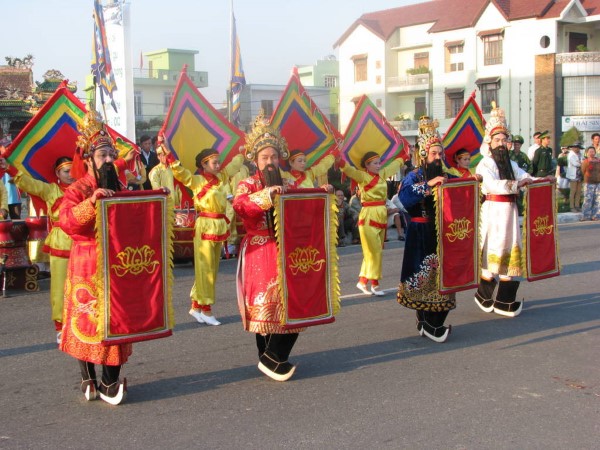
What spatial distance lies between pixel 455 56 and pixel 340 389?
4089 cm

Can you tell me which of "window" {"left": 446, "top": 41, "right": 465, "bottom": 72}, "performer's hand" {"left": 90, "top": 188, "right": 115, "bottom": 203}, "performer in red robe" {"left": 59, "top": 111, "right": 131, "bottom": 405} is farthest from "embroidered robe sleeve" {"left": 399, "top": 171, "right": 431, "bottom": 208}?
"window" {"left": 446, "top": 41, "right": 465, "bottom": 72}

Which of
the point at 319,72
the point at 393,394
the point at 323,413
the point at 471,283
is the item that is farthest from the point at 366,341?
the point at 319,72

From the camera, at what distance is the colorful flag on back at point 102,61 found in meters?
13.8

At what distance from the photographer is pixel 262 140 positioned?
5.36m

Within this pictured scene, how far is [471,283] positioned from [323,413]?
8.12 feet

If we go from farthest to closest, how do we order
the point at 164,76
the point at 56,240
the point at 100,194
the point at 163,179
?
the point at 164,76, the point at 163,179, the point at 56,240, the point at 100,194

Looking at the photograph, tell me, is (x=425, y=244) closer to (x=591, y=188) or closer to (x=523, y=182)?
(x=523, y=182)

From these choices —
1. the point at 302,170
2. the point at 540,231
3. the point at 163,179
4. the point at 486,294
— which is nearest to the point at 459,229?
the point at 540,231

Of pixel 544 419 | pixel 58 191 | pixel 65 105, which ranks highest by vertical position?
pixel 65 105

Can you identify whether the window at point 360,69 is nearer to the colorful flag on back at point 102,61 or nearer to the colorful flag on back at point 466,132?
the colorful flag on back at point 102,61

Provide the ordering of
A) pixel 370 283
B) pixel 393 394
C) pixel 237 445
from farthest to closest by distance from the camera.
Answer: pixel 370 283, pixel 393 394, pixel 237 445

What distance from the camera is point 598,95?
38719 millimetres

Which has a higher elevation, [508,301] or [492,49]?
[492,49]

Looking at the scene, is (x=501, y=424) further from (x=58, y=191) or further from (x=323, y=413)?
(x=58, y=191)
